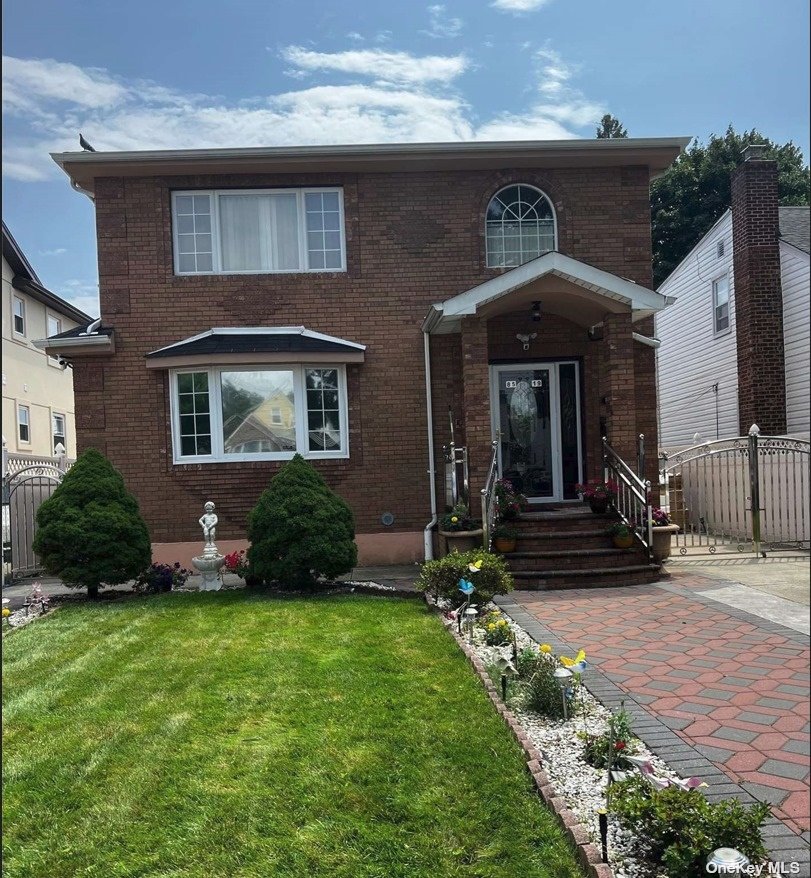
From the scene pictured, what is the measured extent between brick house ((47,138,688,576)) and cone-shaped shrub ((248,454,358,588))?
2.20m

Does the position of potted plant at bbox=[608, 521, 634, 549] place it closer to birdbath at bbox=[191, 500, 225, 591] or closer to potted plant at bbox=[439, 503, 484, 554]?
potted plant at bbox=[439, 503, 484, 554]

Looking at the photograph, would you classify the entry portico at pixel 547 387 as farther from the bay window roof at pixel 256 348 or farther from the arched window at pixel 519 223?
the bay window roof at pixel 256 348

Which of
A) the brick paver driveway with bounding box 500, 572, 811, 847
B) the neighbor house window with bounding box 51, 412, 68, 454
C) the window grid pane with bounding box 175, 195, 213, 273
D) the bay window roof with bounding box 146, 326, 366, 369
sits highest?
the window grid pane with bounding box 175, 195, 213, 273

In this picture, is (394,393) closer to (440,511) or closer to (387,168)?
(440,511)

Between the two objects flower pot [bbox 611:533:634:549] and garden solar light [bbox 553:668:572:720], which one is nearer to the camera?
garden solar light [bbox 553:668:572:720]

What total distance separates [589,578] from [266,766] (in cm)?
561

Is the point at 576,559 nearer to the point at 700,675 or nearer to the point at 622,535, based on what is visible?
the point at 622,535

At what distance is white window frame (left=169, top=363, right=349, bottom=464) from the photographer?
10.7 m

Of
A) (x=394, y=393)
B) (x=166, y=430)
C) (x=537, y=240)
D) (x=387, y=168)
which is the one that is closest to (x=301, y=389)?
(x=394, y=393)

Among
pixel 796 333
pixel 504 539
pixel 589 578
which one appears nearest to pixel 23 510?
pixel 504 539

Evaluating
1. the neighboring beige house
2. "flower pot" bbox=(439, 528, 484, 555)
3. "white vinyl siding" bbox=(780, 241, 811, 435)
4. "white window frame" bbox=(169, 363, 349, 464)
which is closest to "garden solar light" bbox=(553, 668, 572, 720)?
"white vinyl siding" bbox=(780, 241, 811, 435)

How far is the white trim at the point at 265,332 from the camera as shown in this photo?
10719 millimetres

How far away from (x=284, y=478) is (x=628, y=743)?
19.7ft

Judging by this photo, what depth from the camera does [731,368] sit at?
1683mm
